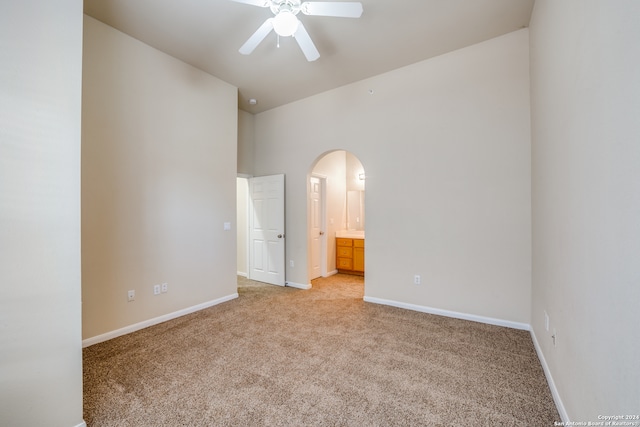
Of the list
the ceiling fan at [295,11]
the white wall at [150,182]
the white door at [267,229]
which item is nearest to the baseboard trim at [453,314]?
the white door at [267,229]

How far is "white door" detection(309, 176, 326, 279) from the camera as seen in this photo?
5.02 metres

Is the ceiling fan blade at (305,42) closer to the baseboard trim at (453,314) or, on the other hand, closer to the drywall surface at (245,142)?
the drywall surface at (245,142)

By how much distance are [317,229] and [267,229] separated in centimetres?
96

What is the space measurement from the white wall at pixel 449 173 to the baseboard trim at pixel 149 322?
7.20 ft

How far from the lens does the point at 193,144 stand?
3.65m

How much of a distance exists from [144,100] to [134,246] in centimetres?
169

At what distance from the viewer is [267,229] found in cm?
493

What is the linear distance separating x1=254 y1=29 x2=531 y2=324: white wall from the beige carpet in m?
0.50

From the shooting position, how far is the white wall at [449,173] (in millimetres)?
2986

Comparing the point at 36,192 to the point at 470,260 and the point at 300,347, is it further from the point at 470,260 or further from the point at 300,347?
the point at 470,260

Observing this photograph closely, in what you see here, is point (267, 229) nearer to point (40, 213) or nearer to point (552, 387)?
point (40, 213)

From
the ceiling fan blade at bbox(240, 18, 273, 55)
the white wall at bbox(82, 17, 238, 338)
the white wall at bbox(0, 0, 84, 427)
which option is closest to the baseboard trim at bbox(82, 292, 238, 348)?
the white wall at bbox(82, 17, 238, 338)

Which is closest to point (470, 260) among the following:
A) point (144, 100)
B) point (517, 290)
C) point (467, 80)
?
point (517, 290)

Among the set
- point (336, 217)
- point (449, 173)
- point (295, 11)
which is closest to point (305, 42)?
point (295, 11)
